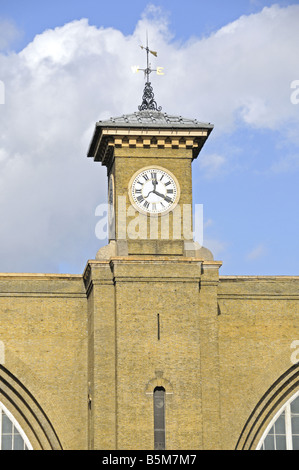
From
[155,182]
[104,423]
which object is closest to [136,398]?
[104,423]

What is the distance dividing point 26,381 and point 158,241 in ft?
21.3

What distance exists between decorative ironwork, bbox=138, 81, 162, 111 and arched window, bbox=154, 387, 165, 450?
10340 millimetres

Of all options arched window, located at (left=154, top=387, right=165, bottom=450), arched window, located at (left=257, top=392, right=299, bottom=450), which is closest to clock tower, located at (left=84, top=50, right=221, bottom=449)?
arched window, located at (left=154, top=387, right=165, bottom=450)

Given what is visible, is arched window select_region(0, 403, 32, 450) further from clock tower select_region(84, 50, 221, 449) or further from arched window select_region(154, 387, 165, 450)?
arched window select_region(154, 387, 165, 450)

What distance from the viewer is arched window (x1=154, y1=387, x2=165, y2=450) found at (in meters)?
39.6

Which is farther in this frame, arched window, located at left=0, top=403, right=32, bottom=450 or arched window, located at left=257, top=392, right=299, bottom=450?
arched window, located at left=257, top=392, right=299, bottom=450

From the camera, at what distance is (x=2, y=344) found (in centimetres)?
4209

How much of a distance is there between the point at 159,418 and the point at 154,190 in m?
7.84

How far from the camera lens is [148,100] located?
1747 inches

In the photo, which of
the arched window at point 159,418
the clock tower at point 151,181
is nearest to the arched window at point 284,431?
the arched window at point 159,418

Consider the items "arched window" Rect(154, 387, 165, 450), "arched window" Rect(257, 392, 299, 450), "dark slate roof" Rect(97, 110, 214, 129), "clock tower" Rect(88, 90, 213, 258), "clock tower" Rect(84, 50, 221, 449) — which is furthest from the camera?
"arched window" Rect(257, 392, 299, 450)

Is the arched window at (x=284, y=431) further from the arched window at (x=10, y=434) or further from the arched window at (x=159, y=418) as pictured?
the arched window at (x=10, y=434)

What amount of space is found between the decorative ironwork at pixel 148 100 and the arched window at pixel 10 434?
11590 mm

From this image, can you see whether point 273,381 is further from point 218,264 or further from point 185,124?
point 185,124
